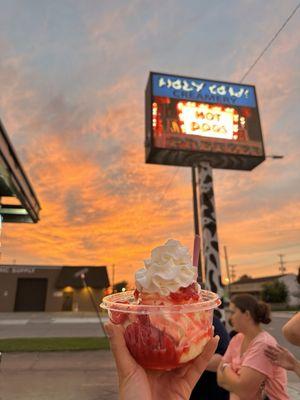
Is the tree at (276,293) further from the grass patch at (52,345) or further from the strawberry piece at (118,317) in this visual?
the strawberry piece at (118,317)

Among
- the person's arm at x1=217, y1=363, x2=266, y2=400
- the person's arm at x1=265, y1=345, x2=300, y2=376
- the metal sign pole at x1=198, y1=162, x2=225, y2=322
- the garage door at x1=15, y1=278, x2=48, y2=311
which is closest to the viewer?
the person's arm at x1=265, y1=345, x2=300, y2=376

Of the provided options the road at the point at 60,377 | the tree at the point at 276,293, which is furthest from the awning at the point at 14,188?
the tree at the point at 276,293

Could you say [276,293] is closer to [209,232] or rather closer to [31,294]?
[31,294]

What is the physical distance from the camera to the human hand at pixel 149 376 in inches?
52.5

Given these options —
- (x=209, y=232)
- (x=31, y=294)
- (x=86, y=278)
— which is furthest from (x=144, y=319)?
(x=31, y=294)

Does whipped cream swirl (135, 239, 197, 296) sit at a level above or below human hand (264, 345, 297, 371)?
above

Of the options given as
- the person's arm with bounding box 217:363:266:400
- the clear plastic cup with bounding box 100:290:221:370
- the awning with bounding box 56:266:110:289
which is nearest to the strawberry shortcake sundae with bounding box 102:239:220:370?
the clear plastic cup with bounding box 100:290:221:370

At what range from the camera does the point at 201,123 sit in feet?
42.1

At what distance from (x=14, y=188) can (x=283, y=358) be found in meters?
5.84

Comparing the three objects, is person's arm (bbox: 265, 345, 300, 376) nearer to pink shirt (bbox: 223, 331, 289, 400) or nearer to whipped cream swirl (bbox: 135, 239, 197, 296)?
pink shirt (bbox: 223, 331, 289, 400)

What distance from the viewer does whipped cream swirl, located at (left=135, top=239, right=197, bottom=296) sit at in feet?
4.51

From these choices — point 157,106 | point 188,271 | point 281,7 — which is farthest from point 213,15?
point 188,271

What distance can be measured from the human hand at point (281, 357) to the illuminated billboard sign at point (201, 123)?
9.49 meters

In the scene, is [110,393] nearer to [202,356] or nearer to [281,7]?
[202,356]
